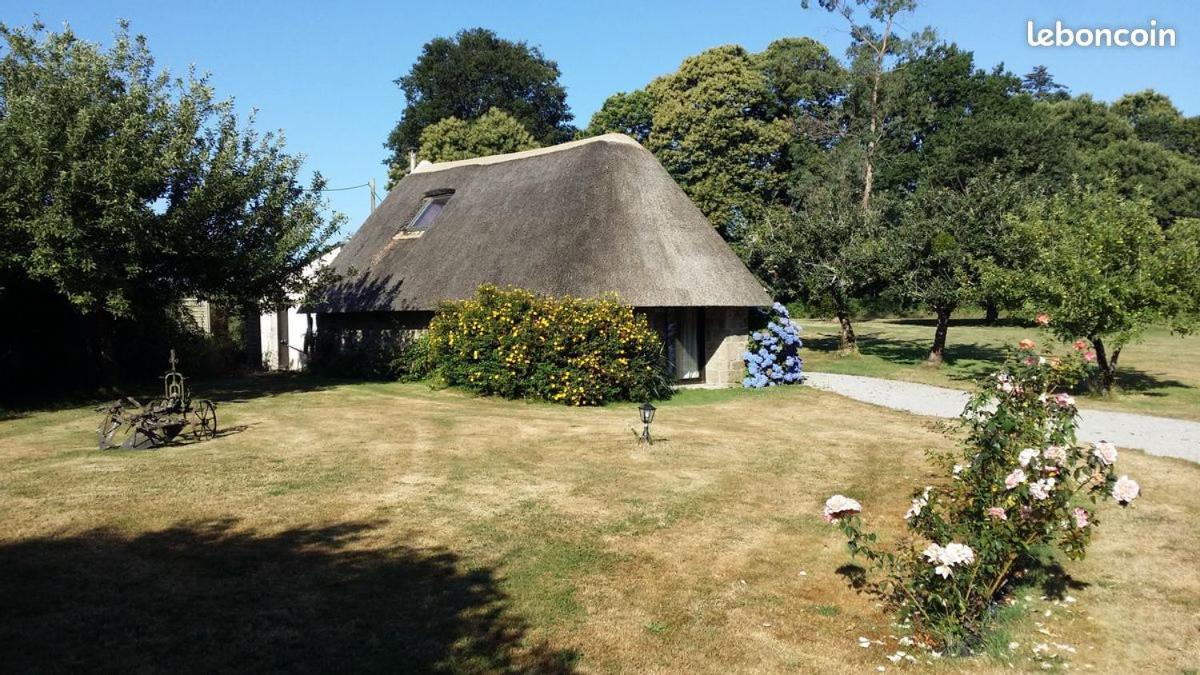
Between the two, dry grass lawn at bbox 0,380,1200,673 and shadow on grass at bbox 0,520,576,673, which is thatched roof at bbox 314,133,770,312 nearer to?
dry grass lawn at bbox 0,380,1200,673

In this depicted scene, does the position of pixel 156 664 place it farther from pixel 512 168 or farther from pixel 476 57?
pixel 476 57

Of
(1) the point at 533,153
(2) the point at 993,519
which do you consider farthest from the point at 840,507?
(1) the point at 533,153

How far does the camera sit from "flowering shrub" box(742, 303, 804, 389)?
61.1 ft

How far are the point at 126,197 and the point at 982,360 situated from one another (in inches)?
910

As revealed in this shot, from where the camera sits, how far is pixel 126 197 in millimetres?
12586

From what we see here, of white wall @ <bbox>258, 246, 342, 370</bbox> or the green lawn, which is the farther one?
white wall @ <bbox>258, 246, 342, 370</bbox>

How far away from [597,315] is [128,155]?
8248mm

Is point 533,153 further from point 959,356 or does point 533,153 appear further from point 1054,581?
point 1054,581

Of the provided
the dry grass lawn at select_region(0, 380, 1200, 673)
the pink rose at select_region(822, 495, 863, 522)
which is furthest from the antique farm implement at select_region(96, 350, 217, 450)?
the pink rose at select_region(822, 495, 863, 522)

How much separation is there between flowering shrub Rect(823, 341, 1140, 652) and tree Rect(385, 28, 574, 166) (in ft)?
130

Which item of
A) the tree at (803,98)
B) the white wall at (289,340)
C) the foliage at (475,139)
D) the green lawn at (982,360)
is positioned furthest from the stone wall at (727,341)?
the foliage at (475,139)

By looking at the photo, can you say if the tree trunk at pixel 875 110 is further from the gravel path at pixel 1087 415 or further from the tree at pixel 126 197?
the tree at pixel 126 197

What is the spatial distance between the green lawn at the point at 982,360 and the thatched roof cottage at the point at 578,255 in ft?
19.9

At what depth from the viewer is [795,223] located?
989 inches
